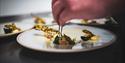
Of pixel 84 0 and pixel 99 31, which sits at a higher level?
pixel 84 0

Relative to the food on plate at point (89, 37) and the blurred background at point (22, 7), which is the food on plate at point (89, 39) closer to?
the food on plate at point (89, 37)

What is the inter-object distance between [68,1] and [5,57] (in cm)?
22

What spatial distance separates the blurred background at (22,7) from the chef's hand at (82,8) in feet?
1.85

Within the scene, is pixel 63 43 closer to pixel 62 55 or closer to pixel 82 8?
pixel 62 55

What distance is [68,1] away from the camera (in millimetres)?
299

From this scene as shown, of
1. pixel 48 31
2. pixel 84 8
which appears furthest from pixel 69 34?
pixel 84 8

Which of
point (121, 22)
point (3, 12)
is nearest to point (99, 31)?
point (121, 22)

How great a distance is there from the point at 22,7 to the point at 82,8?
622mm

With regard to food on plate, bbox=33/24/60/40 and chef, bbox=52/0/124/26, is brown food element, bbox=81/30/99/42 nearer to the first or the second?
food on plate, bbox=33/24/60/40

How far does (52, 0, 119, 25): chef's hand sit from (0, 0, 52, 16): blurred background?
1.85ft

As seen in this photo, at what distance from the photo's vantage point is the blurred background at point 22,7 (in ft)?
2.86

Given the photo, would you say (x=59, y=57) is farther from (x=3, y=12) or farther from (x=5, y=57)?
(x=3, y=12)

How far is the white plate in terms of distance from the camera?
46 cm

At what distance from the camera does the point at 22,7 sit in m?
0.90
